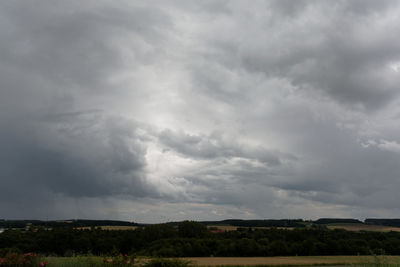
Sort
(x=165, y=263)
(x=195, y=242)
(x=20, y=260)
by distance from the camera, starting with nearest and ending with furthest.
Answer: (x=20, y=260) → (x=165, y=263) → (x=195, y=242)

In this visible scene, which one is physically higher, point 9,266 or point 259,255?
point 9,266

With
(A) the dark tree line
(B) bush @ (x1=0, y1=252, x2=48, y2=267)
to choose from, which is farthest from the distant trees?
(B) bush @ (x1=0, y1=252, x2=48, y2=267)

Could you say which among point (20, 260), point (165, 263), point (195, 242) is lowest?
point (195, 242)

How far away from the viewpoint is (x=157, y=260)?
2727cm

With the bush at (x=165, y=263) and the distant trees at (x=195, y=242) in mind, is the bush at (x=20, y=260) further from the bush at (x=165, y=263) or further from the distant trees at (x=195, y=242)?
the distant trees at (x=195, y=242)

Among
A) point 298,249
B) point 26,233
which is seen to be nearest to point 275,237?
point 298,249

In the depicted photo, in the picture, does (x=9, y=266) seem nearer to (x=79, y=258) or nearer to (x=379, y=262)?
(x=79, y=258)

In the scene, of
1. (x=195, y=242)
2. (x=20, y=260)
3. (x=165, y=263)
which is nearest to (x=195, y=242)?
(x=195, y=242)

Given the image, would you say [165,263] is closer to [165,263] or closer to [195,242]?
[165,263]

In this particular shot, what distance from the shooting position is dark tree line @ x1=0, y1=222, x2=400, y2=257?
6912cm

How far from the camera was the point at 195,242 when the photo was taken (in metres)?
73.1

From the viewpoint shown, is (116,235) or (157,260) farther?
(116,235)

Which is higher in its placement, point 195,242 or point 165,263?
point 165,263

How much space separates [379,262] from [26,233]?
9152cm
